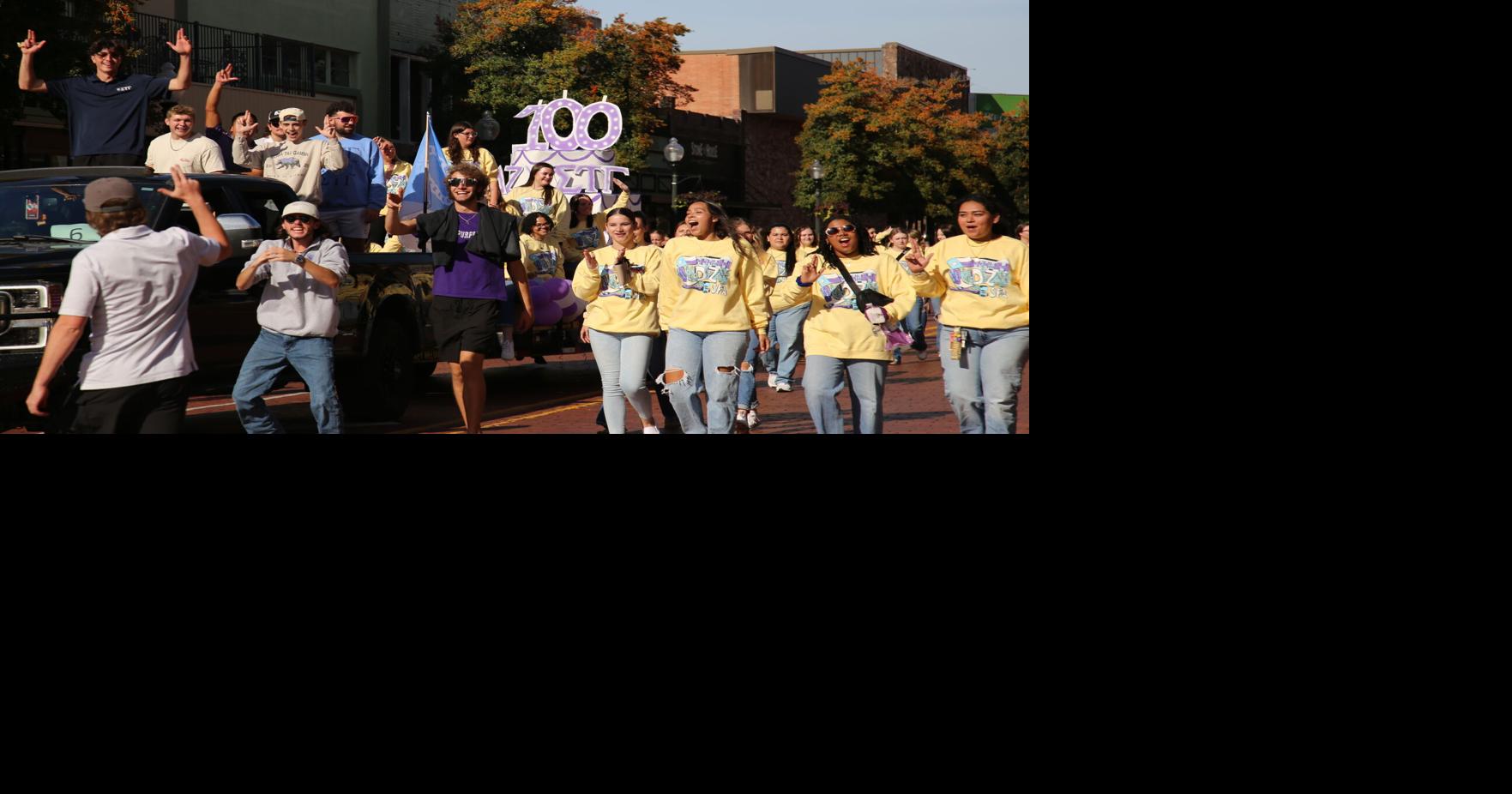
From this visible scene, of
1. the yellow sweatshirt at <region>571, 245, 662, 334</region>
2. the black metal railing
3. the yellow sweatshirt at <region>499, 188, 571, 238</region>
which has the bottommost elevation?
the yellow sweatshirt at <region>571, 245, 662, 334</region>

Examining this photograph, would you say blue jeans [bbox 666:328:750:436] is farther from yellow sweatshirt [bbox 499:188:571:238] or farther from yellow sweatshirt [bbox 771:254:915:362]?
yellow sweatshirt [bbox 499:188:571:238]

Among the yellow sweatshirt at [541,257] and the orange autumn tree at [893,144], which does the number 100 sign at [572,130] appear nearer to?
→ the yellow sweatshirt at [541,257]

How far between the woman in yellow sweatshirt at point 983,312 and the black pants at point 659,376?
1859mm

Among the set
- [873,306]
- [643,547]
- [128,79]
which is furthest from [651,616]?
[128,79]

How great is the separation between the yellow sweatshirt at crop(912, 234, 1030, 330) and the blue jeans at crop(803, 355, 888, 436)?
534mm

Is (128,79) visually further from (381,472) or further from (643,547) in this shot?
(643,547)

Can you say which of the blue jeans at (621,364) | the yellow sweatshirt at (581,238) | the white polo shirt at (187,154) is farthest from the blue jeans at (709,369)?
the yellow sweatshirt at (581,238)

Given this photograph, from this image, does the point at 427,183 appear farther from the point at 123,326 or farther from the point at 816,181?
the point at 816,181

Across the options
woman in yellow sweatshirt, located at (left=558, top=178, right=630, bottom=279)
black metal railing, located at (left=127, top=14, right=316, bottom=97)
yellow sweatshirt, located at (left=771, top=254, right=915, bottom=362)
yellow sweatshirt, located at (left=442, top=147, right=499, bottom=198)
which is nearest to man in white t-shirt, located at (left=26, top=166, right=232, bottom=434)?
yellow sweatshirt, located at (left=771, top=254, right=915, bottom=362)

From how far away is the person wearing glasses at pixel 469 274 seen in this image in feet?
31.3

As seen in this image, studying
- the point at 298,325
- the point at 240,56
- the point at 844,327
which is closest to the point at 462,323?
the point at 298,325

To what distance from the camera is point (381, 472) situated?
7.02 metres

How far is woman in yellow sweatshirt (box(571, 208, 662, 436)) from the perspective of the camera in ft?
31.3

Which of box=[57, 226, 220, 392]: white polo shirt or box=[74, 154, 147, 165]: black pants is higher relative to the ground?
box=[74, 154, 147, 165]: black pants
